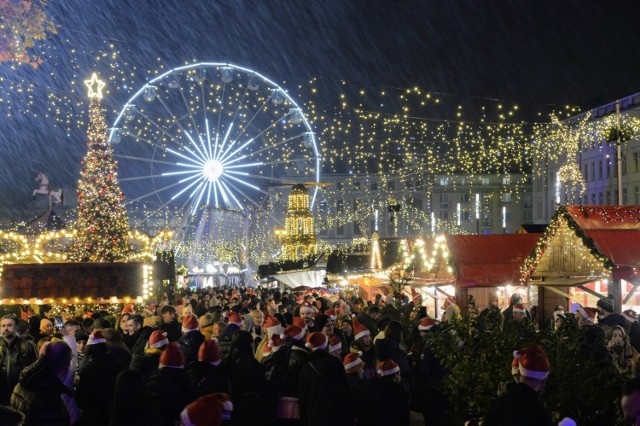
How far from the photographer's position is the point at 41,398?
7.01 m

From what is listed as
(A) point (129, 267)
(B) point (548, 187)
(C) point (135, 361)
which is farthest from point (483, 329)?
(B) point (548, 187)

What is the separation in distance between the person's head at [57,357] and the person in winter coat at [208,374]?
1310 millimetres

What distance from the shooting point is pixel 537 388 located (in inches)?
264

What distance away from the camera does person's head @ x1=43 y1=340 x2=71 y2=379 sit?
7258 mm

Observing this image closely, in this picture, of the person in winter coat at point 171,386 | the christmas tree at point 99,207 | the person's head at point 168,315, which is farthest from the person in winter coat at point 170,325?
the christmas tree at point 99,207

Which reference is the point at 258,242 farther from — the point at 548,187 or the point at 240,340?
the point at 240,340

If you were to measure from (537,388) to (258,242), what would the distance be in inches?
2095

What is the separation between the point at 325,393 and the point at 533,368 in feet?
6.53

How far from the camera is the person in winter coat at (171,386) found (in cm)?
799

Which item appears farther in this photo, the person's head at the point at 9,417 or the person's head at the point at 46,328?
→ the person's head at the point at 46,328

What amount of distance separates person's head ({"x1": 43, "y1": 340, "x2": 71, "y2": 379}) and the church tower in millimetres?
41873

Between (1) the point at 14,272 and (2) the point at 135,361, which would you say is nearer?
(2) the point at 135,361

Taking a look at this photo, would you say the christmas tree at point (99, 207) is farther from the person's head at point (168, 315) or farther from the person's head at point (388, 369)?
the person's head at point (388, 369)

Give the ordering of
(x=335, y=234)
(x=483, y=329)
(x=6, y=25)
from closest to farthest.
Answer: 1. (x=483, y=329)
2. (x=6, y=25)
3. (x=335, y=234)
